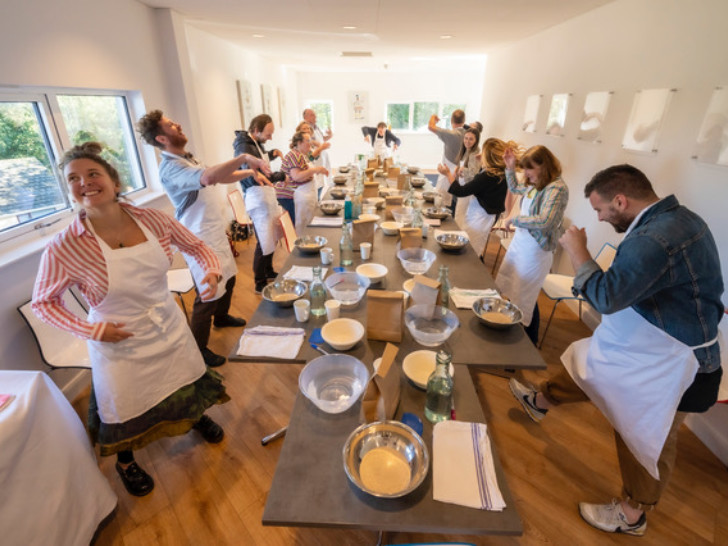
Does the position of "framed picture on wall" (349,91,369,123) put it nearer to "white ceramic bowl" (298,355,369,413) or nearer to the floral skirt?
the floral skirt

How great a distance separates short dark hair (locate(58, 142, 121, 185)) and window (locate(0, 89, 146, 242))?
53cm

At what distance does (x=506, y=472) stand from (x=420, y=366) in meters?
1.02

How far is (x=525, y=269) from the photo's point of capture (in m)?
2.58

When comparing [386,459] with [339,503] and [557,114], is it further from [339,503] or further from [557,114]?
[557,114]

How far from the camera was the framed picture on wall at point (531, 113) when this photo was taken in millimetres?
4605

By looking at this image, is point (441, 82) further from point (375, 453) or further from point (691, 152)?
point (375, 453)

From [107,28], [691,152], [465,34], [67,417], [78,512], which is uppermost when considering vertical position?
[465,34]

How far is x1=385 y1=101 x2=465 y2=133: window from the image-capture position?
999 centimetres

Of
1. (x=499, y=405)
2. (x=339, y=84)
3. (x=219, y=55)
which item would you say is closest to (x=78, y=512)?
(x=499, y=405)

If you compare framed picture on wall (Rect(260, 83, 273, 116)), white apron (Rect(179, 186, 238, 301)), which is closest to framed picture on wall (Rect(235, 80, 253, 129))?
framed picture on wall (Rect(260, 83, 273, 116))

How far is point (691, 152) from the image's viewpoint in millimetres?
2248

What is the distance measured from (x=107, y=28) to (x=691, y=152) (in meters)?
4.43

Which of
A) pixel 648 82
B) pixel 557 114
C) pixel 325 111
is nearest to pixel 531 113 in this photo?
pixel 557 114

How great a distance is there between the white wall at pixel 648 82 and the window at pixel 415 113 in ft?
18.2
